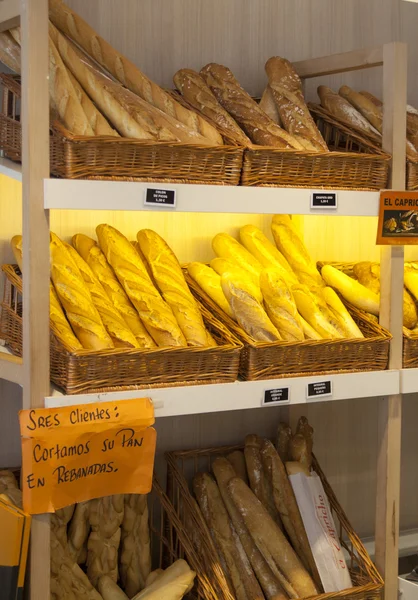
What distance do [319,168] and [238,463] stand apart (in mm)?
971

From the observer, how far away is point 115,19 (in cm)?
258

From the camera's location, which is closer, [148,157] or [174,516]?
[148,157]

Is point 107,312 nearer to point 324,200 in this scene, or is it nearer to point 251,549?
point 324,200

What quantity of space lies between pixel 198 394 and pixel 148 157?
607 mm

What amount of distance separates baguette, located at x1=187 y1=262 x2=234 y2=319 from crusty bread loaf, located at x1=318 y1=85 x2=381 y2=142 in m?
0.62

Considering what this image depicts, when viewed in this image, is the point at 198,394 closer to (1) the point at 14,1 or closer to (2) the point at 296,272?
(2) the point at 296,272

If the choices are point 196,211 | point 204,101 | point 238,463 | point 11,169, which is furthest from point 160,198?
point 238,463

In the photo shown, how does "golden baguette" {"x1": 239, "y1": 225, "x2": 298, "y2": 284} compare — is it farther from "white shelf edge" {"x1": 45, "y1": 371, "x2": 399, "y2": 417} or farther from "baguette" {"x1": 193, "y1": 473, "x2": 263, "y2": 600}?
"baguette" {"x1": 193, "y1": 473, "x2": 263, "y2": 600}

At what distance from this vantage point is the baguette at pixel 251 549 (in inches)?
95.3

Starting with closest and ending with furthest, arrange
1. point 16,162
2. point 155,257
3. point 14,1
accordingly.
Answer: point 14,1 < point 16,162 < point 155,257

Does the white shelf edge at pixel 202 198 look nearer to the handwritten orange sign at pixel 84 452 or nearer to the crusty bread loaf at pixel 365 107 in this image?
the crusty bread loaf at pixel 365 107

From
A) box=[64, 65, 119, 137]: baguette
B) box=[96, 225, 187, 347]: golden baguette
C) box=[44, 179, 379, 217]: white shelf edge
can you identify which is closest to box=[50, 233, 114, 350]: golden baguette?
box=[96, 225, 187, 347]: golden baguette

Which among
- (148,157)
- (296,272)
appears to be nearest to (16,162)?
(148,157)

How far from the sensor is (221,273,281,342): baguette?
2334 millimetres
